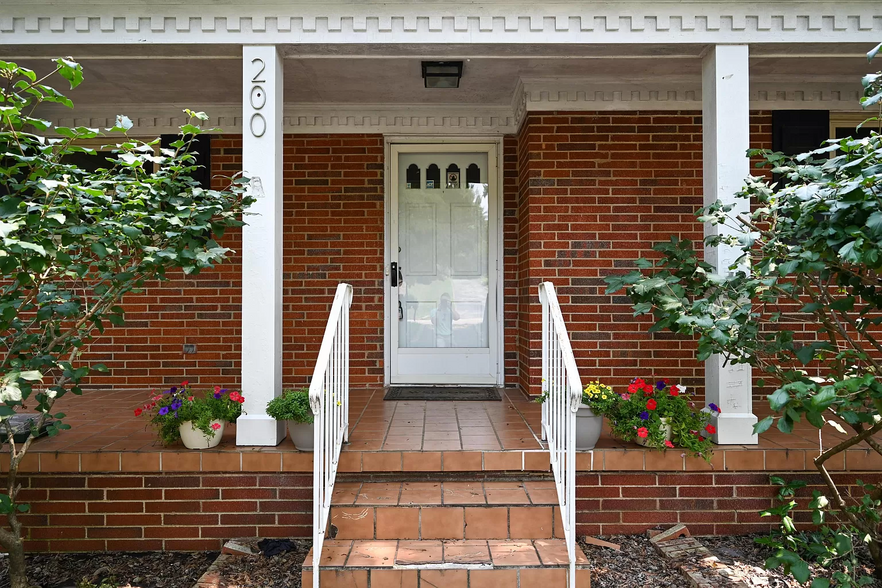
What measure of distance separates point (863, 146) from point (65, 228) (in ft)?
9.87

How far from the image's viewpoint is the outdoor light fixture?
387cm

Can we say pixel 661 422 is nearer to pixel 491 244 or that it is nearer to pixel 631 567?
pixel 631 567

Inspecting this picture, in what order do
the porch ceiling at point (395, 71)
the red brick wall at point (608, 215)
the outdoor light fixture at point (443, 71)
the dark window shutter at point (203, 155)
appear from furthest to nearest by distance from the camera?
the dark window shutter at point (203, 155) < the red brick wall at point (608, 215) < the outdoor light fixture at point (443, 71) < the porch ceiling at point (395, 71)

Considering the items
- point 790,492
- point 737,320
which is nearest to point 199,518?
point 737,320

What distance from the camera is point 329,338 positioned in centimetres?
262

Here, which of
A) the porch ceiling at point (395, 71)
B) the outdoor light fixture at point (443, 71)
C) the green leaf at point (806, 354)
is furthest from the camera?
the outdoor light fixture at point (443, 71)

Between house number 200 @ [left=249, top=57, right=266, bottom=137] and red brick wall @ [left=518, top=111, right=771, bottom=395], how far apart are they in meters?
1.99

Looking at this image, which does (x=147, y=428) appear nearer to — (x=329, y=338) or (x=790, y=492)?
(x=329, y=338)

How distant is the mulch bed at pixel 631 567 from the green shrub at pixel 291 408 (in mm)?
1490

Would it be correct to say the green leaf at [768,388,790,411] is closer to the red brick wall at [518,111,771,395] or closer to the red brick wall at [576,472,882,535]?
the red brick wall at [576,472,882,535]

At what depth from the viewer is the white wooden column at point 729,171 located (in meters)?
3.17

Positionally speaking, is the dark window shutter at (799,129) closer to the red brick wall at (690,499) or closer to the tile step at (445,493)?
the red brick wall at (690,499)

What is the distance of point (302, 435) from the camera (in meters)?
3.00

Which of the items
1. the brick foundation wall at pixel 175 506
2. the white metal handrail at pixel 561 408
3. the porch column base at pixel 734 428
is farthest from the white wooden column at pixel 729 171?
the white metal handrail at pixel 561 408
